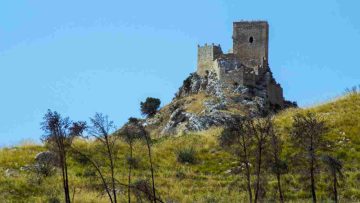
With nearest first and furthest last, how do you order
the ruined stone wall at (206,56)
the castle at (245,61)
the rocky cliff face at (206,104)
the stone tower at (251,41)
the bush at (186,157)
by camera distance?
the bush at (186,157) < the rocky cliff face at (206,104) < the castle at (245,61) < the ruined stone wall at (206,56) < the stone tower at (251,41)

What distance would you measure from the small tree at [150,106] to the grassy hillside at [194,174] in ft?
193

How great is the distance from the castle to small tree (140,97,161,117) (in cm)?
974

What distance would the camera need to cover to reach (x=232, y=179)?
23.7 meters

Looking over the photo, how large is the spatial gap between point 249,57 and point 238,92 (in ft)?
34.8

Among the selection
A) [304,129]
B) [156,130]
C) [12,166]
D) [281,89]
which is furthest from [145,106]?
[304,129]

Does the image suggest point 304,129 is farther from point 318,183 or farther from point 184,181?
point 184,181

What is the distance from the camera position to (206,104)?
7388 cm

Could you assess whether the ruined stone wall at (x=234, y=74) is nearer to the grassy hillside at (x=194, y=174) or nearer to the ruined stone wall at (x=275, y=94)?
the ruined stone wall at (x=275, y=94)

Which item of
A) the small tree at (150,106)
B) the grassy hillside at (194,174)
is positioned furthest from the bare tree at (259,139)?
the small tree at (150,106)

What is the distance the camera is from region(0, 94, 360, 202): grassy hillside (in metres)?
20.3

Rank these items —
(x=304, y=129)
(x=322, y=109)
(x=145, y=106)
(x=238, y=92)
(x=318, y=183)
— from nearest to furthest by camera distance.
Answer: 1. (x=304, y=129)
2. (x=318, y=183)
3. (x=322, y=109)
4. (x=238, y=92)
5. (x=145, y=106)

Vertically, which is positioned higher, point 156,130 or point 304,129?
point 156,130

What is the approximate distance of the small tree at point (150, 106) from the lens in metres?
90.6

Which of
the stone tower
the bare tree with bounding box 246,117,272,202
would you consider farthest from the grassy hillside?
the stone tower
